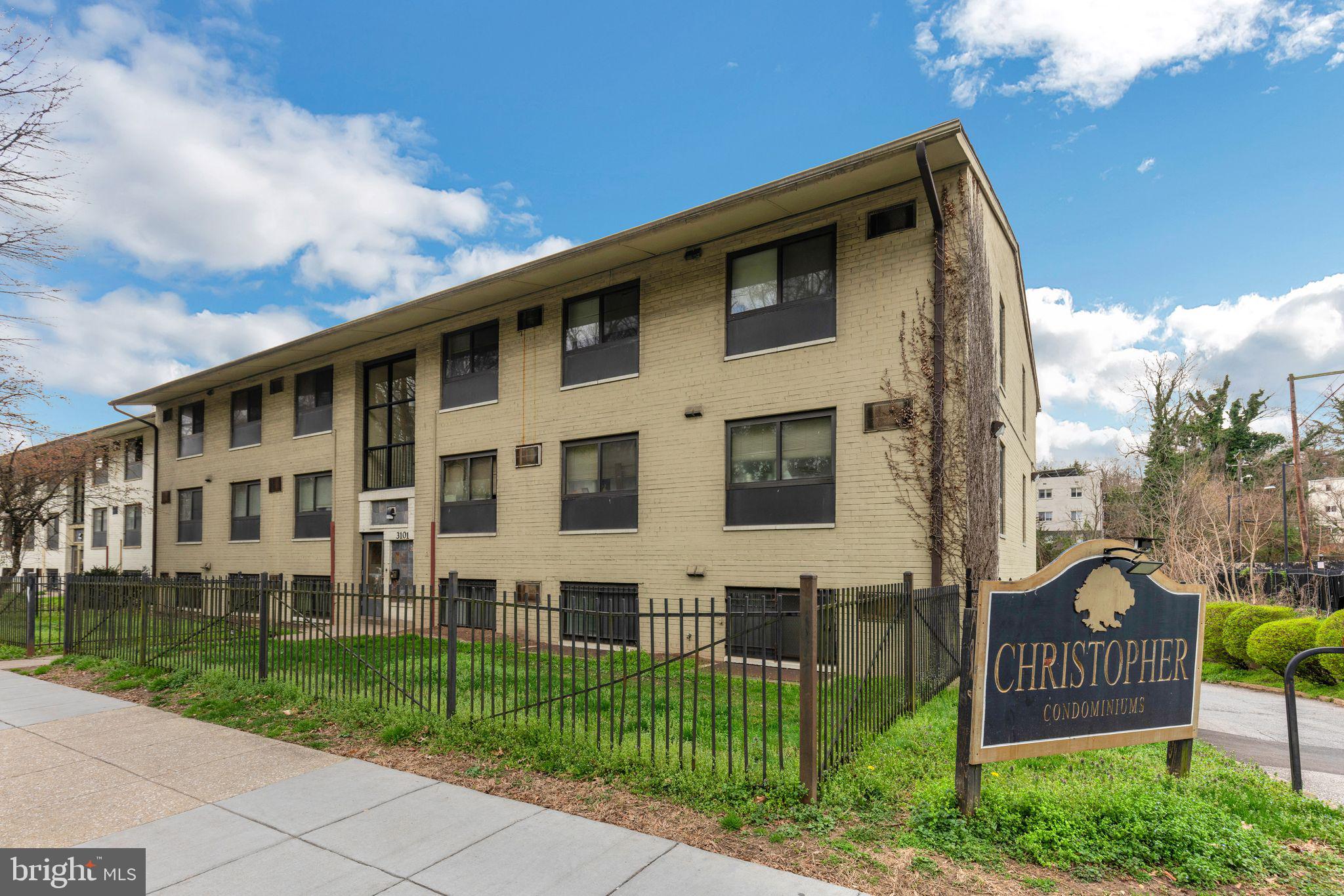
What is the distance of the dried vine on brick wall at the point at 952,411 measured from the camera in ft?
36.9

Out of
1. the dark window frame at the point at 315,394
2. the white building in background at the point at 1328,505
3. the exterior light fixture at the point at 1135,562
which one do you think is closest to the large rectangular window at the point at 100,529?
the dark window frame at the point at 315,394

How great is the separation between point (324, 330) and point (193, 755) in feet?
47.8

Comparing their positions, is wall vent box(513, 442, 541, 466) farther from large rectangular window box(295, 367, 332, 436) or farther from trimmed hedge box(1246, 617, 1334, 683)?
trimmed hedge box(1246, 617, 1334, 683)

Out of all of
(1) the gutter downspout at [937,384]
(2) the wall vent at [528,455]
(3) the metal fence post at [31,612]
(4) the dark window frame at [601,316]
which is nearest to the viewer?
(1) the gutter downspout at [937,384]

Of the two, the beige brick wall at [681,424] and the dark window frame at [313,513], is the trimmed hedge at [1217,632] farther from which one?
the dark window frame at [313,513]

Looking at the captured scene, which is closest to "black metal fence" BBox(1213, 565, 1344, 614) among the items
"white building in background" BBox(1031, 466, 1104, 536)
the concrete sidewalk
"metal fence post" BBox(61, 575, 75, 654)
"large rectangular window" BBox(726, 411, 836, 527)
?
"large rectangular window" BBox(726, 411, 836, 527)

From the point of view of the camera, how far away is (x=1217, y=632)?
13.6m

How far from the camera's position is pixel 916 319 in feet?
38.4

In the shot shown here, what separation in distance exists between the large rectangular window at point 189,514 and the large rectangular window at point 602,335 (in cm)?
1765

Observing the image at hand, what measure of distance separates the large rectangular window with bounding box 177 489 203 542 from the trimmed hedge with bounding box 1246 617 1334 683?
29.0m

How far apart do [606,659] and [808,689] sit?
751 centimetres

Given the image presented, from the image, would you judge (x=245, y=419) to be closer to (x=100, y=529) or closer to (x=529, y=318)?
(x=529, y=318)

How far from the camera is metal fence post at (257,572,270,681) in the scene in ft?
31.2

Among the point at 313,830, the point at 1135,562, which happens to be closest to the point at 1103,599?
the point at 1135,562
